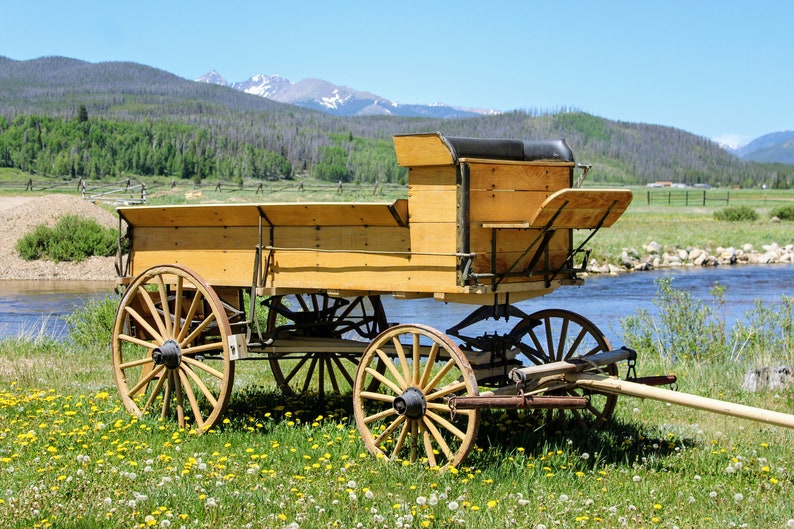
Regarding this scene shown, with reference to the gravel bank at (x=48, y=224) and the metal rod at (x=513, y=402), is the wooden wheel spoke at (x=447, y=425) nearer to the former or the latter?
the metal rod at (x=513, y=402)

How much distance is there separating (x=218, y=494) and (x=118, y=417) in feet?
8.18

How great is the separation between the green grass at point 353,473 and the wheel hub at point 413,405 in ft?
1.10

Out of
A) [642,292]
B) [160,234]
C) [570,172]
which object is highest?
[570,172]

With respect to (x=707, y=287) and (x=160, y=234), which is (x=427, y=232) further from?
(x=707, y=287)

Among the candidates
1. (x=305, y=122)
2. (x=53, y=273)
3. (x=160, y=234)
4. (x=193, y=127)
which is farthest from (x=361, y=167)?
(x=160, y=234)

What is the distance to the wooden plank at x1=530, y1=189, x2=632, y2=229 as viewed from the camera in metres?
5.79

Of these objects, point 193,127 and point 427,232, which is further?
point 193,127

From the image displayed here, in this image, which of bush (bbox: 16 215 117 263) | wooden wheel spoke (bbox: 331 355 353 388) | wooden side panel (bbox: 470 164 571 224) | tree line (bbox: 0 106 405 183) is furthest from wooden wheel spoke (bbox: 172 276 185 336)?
tree line (bbox: 0 106 405 183)

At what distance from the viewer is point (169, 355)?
7316mm

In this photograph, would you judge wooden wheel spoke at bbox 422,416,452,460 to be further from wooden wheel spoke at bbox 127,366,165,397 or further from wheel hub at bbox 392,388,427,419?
wooden wheel spoke at bbox 127,366,165,397

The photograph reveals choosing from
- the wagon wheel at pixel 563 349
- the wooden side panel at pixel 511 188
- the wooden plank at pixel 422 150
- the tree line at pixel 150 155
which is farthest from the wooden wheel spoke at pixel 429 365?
the tree line at pixel 150 155

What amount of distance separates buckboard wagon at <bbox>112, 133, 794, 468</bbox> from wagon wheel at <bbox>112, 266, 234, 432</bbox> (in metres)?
0.02

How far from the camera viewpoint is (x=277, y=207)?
6.86 meters

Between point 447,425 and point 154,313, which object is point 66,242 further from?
point 447,425
